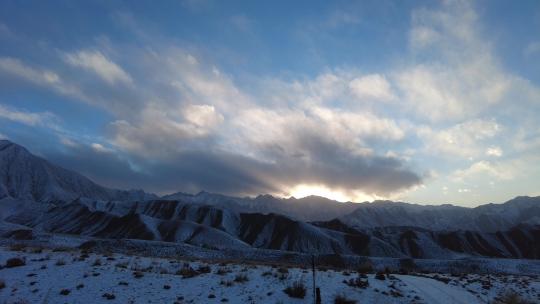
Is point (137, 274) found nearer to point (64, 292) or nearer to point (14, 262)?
point (64, 292)

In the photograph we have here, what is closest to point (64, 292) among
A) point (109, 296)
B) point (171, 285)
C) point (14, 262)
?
point (109, 296)

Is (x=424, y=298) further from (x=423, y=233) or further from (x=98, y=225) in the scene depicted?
(x=98, y=225)

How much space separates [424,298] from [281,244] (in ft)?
418

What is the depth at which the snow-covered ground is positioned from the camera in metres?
16.8

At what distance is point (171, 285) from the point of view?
19.0 metres

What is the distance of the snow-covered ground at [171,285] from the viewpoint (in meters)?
16.8

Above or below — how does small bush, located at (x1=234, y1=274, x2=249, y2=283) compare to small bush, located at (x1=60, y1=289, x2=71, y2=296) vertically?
above

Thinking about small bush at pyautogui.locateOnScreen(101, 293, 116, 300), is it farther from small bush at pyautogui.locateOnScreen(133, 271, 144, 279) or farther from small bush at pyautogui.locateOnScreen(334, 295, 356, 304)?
small bush at pyautogui.locateOnScreen(334, 295, 356, 304)

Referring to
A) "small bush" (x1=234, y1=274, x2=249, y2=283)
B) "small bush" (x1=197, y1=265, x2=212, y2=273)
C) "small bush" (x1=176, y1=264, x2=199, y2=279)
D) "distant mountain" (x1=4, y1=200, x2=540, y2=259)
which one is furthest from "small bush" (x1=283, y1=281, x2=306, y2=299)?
"distant mountain" (x1=4, y1=200, x2=540, y2=259)

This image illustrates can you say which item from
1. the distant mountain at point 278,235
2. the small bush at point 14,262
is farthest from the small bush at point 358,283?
the distant mountain at point 278,235

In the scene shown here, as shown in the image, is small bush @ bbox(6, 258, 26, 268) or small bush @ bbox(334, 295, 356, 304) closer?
small bush @ bbox(334, 295, 356, 304)

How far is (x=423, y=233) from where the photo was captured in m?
160

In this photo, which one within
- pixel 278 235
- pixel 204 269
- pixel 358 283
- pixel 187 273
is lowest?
pixel 187 273

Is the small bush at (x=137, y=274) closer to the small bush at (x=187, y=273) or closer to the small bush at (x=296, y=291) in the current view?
the small bush at (x=187, y=273)
